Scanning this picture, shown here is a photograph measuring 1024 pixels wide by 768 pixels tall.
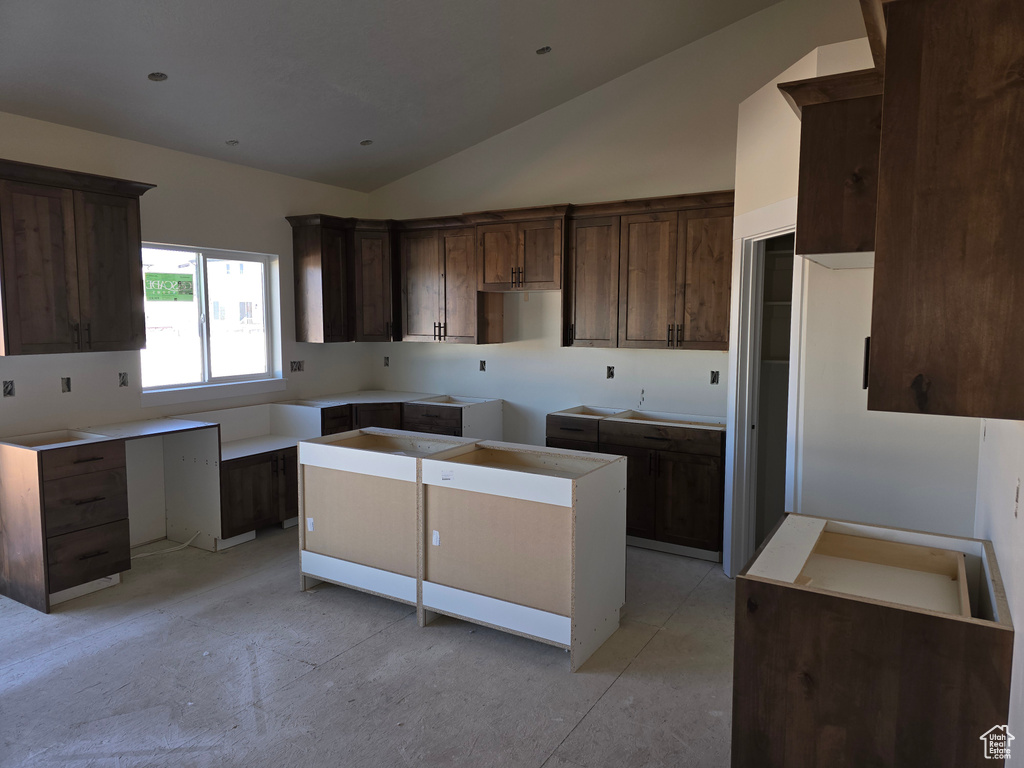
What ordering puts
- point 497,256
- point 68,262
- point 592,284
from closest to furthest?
1. point 68,262
2. point 592,284
3. point 497,256

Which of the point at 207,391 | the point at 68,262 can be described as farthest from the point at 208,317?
the point at 68,262

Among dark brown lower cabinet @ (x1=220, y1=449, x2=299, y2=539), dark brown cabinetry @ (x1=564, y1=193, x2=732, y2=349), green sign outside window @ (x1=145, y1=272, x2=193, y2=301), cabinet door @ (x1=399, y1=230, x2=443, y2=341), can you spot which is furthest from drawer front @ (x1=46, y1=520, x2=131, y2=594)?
dark brown cabinetry @ (x1=564, y1=193, x2=732, y2=349)

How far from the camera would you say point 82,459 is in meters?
3.70

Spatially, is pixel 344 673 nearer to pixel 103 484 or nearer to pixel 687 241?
pixel 103 484

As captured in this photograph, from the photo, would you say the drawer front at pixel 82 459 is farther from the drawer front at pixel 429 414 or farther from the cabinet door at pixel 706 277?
the cabinet door at pixel 706 277

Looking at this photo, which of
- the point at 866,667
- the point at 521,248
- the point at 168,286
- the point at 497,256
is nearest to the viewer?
the point at 866,667

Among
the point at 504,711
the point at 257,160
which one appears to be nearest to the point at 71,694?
the point at 504,711

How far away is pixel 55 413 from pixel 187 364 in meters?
1.01

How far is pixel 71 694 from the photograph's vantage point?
9.16 ft

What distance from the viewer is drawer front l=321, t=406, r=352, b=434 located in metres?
5.31

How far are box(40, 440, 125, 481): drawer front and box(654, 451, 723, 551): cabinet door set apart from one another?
3484 mm

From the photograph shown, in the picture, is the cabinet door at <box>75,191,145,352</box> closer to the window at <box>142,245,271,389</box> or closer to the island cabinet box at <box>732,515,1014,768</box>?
the window at <box>142,245,271,389</box>

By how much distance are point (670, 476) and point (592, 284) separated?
5.20 ft

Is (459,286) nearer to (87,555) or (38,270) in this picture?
(38,270)
